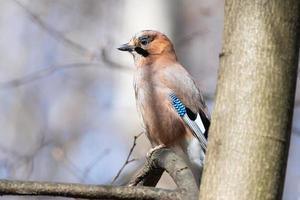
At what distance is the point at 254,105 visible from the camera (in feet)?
5.46

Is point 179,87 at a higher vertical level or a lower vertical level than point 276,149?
lower

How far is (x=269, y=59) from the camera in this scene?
1.68 metres

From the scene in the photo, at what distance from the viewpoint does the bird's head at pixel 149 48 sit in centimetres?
420

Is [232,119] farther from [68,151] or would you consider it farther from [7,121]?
[7,121]

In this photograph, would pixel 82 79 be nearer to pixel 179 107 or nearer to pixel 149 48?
pixel 149 48

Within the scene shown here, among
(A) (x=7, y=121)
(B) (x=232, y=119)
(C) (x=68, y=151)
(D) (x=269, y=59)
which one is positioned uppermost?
(D) (x=269, y=59)

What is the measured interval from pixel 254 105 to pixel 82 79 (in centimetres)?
815

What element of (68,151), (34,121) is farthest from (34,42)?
(68,151)

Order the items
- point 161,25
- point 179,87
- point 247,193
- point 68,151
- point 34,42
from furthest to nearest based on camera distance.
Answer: point 34,42, point 68,151, point 161,25, point 179,87, point 247,193

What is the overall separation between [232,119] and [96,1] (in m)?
7.94

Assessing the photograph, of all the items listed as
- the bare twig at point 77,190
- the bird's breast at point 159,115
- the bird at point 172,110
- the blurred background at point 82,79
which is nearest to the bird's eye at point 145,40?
the bird at point 172,110

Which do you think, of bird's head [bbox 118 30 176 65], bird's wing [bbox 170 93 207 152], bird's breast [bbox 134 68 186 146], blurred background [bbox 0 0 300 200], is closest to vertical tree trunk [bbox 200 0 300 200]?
bird's wing [bbox 170 93 207 152]

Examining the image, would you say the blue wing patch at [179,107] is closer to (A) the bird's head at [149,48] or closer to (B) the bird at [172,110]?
(B) the bird at [172,110]

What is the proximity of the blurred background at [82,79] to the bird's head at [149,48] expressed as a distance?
694 mm
